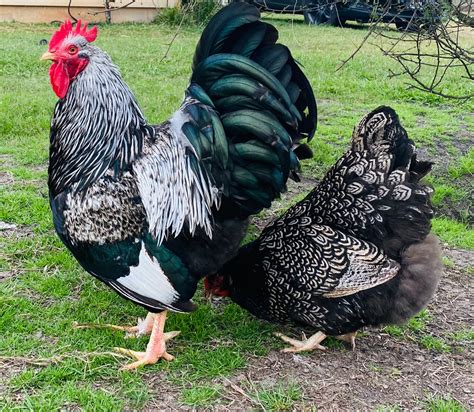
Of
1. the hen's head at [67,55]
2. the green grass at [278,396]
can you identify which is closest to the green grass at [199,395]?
the green grass at [278,396]

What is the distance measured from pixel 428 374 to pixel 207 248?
5.07 feet

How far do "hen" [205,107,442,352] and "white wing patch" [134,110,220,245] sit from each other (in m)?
0.61

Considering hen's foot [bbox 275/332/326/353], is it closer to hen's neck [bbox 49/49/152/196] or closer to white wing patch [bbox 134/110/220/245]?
white wing patch [bbox 134/110/220/245]

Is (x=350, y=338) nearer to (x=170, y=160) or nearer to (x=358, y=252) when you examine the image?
(x=358, y=252)

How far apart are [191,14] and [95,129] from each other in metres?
9.90

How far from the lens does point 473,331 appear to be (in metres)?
3.76

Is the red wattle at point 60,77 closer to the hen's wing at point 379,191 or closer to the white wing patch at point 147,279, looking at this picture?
the white wing patch at point 147,279

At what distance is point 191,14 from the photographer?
40.6 ft

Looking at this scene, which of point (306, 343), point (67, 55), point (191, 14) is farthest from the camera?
point (191, 14)

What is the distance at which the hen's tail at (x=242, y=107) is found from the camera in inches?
122

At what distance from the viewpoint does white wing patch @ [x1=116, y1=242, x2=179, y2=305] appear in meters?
3.10

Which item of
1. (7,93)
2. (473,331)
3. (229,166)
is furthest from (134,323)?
(7,93)

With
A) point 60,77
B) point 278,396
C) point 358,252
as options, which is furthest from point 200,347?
point 60,77

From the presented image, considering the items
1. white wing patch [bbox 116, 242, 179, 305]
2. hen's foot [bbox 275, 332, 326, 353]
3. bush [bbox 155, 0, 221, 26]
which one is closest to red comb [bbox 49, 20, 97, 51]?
white wing patch [bbox 116, 242, 179, 305]
